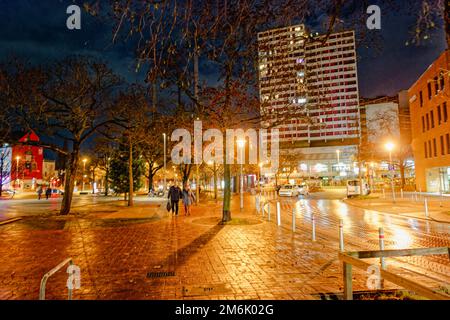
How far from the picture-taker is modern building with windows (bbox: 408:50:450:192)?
1350 inches

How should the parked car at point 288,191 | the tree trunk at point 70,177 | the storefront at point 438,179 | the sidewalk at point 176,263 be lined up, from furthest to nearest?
the parked car at point 288,191, the storefront at point 438,179, the tree trunk at point 70,177, the sidewalk at point 176,263

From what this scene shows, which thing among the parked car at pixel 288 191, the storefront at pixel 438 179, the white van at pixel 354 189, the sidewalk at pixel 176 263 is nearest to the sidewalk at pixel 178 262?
the sidewalk at pixel 176 263

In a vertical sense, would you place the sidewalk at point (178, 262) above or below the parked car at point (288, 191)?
below

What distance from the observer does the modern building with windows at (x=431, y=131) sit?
3428cm

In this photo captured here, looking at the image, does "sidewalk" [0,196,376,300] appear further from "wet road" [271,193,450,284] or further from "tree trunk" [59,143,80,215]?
"tree trunk" [59,143,80,215]

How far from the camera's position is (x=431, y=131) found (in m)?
37.8

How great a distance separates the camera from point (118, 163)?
116 ft

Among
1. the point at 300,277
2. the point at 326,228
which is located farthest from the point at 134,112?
the point at 300,277

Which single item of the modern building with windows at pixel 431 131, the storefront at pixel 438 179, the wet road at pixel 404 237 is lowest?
the wet road at pixel 404 237

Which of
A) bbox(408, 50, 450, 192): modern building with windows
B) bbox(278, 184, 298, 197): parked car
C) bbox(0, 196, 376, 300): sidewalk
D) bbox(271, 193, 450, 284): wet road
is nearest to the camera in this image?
bbox(0, 196, 376, 300): sidewalk

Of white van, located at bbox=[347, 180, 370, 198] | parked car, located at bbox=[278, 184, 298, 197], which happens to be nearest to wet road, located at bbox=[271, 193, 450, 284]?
white van, located at bbox=[347, 180, 370, 198]

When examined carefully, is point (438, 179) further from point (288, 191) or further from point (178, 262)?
point (178, 262)

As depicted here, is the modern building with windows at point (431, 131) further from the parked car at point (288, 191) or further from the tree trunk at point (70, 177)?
the tree trunk at point (70, 177)

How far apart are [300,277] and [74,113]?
1665 cm
